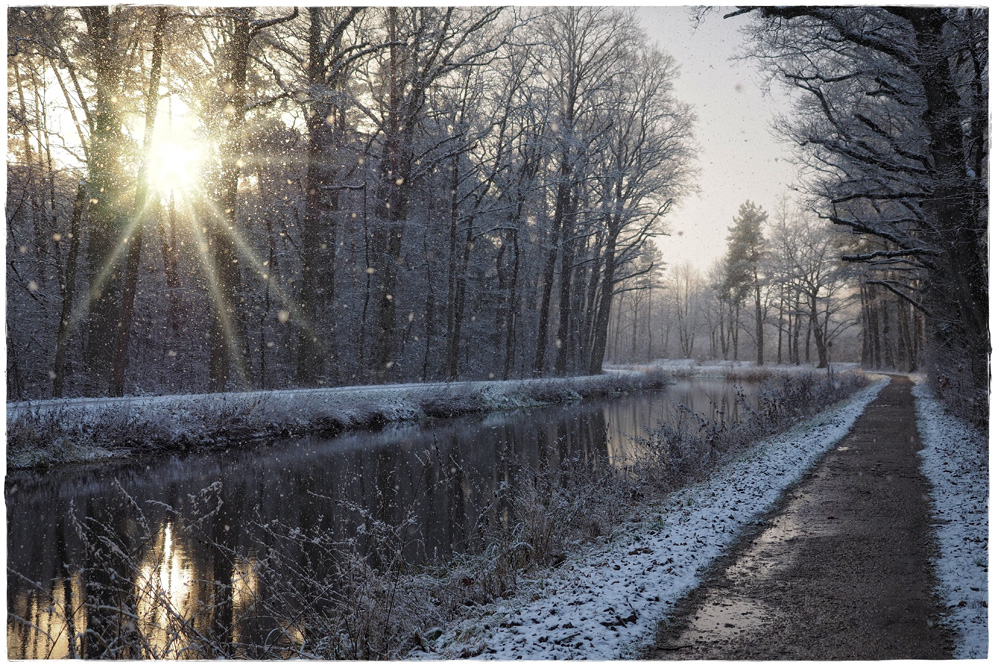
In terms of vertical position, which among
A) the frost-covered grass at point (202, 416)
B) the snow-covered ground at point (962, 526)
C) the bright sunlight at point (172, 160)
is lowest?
the snow-covered ground at point (962, 526)

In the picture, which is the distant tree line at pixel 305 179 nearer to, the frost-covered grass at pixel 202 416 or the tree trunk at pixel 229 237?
the tree trunk at pixel 229 237

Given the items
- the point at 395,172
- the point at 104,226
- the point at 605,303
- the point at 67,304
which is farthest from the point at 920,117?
the point at 605,303

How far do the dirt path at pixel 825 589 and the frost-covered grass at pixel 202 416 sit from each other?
30.2ft

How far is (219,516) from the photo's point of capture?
266 inches

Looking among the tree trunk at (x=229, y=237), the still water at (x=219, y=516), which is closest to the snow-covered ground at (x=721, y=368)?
the tree trunk at (x=229, y=237)

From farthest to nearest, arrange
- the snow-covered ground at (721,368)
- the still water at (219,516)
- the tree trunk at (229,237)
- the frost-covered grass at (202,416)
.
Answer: the snow-covered ground at (721,368) → the tree trunk at (229,237) → the frost-covered grass at (202,416) → the still water at (219,516)

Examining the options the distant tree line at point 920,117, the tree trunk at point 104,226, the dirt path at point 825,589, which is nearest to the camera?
the dirt path at point 825,589

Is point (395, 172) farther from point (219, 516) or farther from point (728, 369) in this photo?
point (728, 369)

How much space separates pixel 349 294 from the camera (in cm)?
2389

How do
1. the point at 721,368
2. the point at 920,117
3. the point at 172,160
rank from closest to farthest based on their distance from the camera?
the point at 920,117, the point at 172,160, the point at 721,368

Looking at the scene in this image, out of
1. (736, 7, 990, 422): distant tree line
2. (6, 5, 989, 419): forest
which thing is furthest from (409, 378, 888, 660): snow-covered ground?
(6, 5, 989, 419): forest

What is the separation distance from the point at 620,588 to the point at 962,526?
3010 mm

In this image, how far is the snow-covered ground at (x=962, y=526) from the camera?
3.27 meters

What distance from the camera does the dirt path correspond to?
313 centimetres
